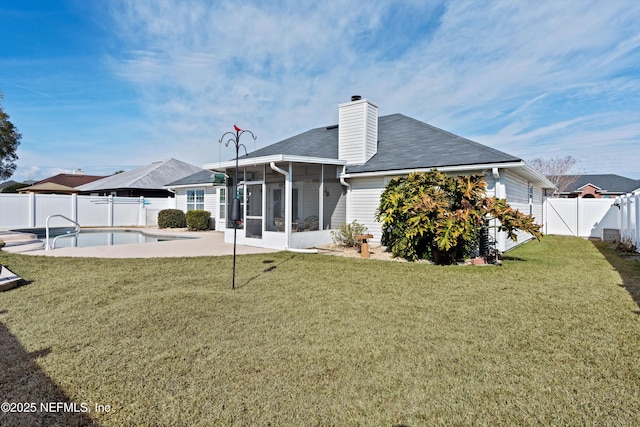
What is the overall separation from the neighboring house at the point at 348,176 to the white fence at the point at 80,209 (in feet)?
38.6

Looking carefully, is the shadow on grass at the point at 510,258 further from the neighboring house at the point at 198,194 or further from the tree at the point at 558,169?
the tree at the point at 558,169

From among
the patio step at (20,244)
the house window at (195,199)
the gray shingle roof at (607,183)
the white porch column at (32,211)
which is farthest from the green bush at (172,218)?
the gray shingle roof at (607,183)

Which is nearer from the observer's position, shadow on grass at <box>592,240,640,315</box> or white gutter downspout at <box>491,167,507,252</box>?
shadow on grass at <box>592,240,640,315</box>

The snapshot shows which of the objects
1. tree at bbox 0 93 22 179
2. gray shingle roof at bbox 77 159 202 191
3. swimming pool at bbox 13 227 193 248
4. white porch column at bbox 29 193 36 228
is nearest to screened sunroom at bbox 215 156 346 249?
swimming pool at bbox 13 227 193 248

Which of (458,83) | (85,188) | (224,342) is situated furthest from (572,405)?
(85,188)

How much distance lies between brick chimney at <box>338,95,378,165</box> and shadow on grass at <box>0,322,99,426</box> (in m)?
10.9

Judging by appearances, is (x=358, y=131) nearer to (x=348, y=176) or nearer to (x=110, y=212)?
(x=348, y=176)

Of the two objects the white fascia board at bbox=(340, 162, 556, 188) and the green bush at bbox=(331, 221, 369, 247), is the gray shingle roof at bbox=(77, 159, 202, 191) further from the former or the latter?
the white fascia board at bbox=(340, 162, 556, 188)

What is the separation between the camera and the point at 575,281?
265 inches

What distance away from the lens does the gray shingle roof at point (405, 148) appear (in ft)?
33.9

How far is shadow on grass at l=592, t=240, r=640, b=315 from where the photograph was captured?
605cm

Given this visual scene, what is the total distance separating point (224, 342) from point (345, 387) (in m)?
1.50

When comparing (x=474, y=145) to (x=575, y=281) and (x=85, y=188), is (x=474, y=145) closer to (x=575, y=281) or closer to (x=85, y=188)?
(x=575, y=281)

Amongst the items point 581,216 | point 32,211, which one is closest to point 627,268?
point 581,216
